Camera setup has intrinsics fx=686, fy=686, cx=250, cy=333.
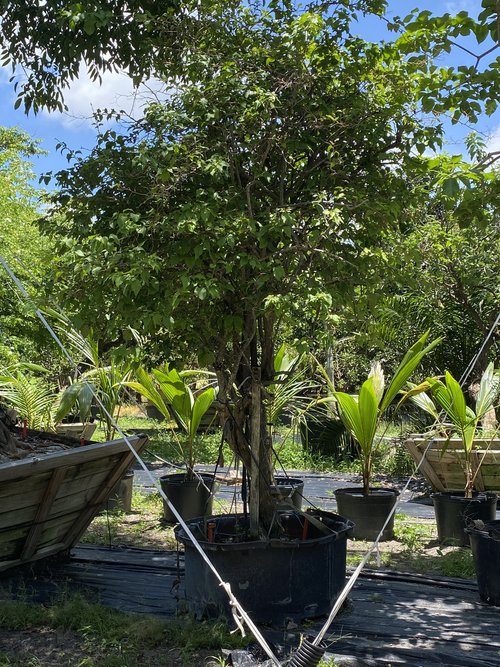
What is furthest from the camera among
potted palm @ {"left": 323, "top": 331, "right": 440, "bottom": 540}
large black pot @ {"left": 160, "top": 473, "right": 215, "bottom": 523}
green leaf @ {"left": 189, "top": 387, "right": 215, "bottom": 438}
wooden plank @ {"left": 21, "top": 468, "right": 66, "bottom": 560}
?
large black pot @ {"left": 160, "top": 473, "right": 215, "bottom": 523}

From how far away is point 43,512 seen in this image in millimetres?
4551

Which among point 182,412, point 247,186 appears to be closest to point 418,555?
point 182,412

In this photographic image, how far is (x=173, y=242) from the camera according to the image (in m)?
3.49

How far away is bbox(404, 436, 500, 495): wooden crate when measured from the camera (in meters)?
7.11

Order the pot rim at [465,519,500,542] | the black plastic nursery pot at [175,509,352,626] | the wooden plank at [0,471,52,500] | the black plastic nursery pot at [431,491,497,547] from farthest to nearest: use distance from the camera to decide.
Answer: the black plastic nursery pot at [431,491,497,547] → the pot rim at [465,519,500,542] → the wooden plank at [0,471,52,500] → the black plastic nursery pot at [175,509,352,626]

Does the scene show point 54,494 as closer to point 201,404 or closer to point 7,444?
point 7,444

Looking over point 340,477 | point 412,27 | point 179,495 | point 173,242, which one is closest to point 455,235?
point 340,477

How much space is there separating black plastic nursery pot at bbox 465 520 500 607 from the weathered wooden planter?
2.42m

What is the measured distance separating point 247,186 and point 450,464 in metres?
4.62

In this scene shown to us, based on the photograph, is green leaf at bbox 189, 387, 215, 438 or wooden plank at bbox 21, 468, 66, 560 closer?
wooden plank at bbox 21, 468, 66, 560

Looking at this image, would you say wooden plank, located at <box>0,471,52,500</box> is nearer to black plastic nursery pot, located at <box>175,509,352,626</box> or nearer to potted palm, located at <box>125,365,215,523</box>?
black plastic nursery pot, located at <box>175,509,352,626</box>

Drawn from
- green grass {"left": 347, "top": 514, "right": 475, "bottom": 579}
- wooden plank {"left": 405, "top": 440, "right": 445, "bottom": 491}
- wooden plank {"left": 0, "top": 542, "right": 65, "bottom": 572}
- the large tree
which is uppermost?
the large tree

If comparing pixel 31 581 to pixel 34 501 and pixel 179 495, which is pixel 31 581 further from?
pixel 179 495

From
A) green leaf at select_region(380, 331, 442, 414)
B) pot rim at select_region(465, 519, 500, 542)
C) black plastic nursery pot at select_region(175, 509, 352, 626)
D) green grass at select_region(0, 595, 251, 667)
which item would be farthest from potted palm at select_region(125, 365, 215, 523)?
pot rim at select_region(465, 519, 500, 542)
